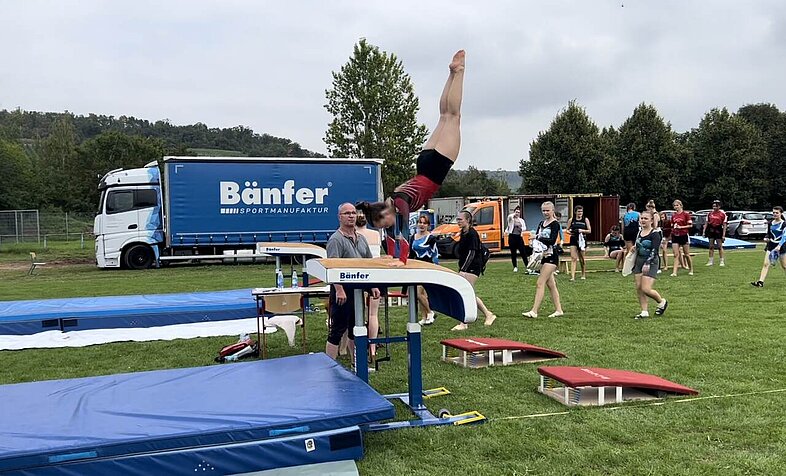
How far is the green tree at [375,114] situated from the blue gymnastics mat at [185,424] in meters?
28.3

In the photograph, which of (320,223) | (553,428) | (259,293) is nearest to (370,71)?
(320,223)

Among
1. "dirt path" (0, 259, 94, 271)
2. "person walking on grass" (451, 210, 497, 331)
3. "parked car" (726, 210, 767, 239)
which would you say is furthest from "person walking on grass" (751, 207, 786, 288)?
"dirt path" (0, 259, 94, 271)

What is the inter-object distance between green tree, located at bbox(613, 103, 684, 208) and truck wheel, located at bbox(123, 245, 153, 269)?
30.7 metres

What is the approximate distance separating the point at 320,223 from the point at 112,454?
17.5m

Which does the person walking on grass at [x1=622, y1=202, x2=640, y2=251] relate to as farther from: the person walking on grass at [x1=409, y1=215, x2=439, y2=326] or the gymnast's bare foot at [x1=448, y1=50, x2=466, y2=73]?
the gymnast's bare foot at [x1=448, y1=50, x2=466, y2=73]

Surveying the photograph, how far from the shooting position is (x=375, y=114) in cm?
3294

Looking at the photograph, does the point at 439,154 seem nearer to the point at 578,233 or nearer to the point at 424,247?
the point at 424,247

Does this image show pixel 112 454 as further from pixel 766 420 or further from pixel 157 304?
pixel 157 304

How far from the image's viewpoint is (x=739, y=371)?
19.5ft

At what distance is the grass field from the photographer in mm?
3979

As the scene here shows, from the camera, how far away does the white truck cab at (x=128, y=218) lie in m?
19.7

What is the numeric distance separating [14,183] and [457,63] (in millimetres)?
54358

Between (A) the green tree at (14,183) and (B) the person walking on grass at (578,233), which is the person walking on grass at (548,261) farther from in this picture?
(A) the green tree at (14,183)

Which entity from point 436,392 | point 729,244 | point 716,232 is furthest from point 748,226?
point 436,392
